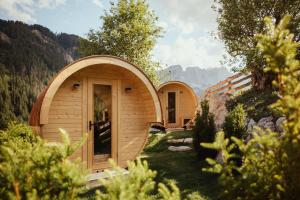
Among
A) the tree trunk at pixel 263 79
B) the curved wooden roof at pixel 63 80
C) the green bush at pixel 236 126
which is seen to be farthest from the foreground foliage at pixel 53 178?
the tree trunk at pixel 263 79

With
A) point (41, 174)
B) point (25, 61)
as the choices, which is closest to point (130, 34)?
point (41, 174)

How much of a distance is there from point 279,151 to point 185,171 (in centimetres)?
705

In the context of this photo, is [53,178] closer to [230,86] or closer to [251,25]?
[251,25]

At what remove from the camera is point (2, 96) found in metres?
75.8

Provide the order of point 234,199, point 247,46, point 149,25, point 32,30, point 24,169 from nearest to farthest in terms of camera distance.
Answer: point 24,169 < point 234,199 < point 247,46 < point 149,25 < point 32,30

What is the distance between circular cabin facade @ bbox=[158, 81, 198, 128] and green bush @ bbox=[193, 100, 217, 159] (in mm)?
10770

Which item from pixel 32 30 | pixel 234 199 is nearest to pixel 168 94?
pixel 234 199

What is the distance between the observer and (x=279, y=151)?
7.29 ft

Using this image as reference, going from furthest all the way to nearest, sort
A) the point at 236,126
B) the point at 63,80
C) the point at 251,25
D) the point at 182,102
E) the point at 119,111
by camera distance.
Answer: the point at 182,102 → the point at 251,25 → the point at 119,111 → the point at 236,126 → the point at 63,80

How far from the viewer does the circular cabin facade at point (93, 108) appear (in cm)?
737

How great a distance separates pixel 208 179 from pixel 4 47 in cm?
11294

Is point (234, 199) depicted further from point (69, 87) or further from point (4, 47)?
point (4, 47)

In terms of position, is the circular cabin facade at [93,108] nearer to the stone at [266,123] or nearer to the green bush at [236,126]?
the green bush at [236,126]

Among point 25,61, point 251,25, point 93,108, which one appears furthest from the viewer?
point 25,61
